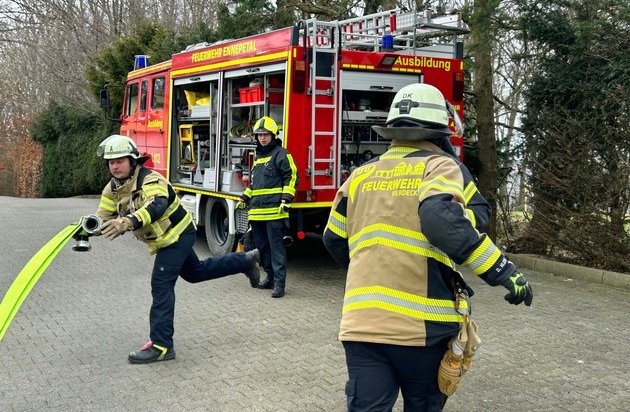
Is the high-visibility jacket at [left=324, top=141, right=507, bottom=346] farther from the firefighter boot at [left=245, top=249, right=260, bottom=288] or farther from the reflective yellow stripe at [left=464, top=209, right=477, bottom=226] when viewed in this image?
the firefighter boot at [left=245, top=249, right=260, bottom=288]

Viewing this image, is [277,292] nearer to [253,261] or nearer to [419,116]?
[253,261]

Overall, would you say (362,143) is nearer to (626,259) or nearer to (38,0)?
(626,259)

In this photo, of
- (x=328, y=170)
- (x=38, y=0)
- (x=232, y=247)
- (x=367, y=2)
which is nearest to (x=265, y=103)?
(x=328, y=170)

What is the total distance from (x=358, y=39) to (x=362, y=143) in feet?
6.87

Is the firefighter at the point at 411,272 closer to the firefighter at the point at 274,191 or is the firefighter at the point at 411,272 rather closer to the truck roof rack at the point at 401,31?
the firefighter at the point at 274,191

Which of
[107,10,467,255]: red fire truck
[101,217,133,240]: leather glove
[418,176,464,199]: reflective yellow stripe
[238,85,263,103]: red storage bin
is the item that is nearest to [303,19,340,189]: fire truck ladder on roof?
[107,10,467,255]: red fire truck

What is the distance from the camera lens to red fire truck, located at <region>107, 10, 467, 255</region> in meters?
7.78

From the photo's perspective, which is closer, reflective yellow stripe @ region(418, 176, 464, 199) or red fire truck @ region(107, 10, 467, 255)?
reflective yellow stripe @ region(418, 176, 464, 199)

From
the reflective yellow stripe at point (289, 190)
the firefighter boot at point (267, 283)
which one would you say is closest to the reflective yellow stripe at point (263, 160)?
the reflective yellow stripe at point (289, 190)

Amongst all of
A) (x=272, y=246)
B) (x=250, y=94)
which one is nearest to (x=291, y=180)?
(x=272, y=246)

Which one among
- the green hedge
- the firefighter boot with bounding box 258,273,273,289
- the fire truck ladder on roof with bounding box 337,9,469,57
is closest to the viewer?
the firefighter boot with bounding box 258,273,273,289

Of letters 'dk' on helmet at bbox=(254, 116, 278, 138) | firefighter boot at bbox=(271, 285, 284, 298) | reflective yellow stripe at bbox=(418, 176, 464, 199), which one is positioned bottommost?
firefighter boot at bbox=(271, 285, 284, 298)

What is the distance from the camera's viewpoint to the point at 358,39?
33.0 feet

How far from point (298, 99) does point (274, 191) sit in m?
1.08
